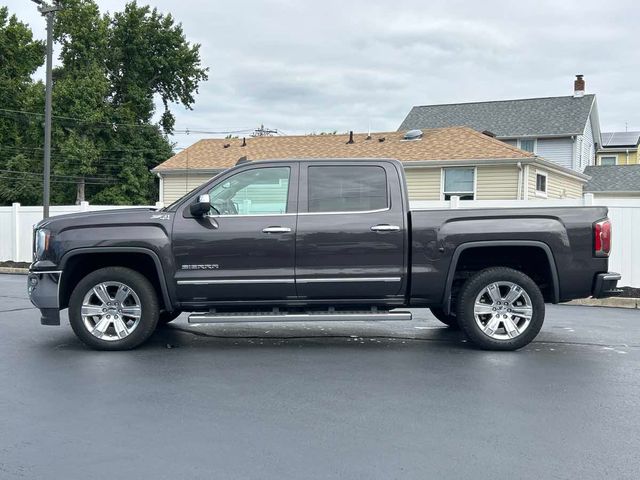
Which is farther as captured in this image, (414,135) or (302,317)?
(414,135)

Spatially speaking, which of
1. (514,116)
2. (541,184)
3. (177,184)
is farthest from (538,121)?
(177,184)

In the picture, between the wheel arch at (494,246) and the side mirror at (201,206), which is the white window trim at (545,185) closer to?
the wheel arch at (494,246)

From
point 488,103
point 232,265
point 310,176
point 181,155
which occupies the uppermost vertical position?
point 488,103

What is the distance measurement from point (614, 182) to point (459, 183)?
12528mm

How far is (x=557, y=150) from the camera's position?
33.7 meters

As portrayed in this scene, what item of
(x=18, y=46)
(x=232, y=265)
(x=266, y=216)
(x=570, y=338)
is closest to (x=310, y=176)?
(x=266, y=216)

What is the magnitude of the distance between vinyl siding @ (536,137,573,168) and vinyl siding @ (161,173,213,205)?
56.4 feet

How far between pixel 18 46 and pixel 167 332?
44.8 m

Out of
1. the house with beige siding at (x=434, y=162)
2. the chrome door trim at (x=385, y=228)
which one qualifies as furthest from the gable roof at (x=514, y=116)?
the chrome door trim at (x=385, y=228)

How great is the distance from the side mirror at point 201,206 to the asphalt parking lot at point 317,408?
56.7 inches

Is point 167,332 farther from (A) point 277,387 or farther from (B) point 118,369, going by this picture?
(A) point 277,387

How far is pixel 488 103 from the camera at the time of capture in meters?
37.6

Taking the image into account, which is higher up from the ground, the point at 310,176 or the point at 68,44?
the point at 68,44

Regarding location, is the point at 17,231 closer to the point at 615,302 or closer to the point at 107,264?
the point at 107,264
